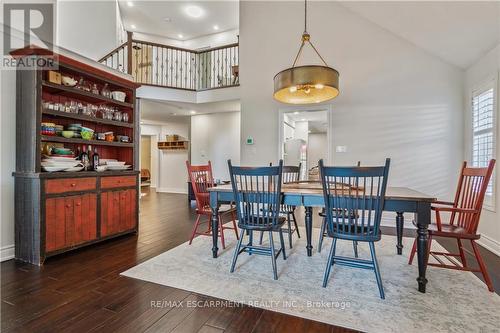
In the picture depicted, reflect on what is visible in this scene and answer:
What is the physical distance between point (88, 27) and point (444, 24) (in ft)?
23.5

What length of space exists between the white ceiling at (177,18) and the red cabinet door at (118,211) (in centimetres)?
565

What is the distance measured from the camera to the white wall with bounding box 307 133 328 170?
5.92m

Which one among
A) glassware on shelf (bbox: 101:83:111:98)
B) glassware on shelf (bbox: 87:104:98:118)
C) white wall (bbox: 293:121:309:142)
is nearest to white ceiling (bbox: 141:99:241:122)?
white wall (bbox: 293:121:309:142)

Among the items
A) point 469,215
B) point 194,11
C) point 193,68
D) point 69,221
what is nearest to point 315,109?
point 469,215

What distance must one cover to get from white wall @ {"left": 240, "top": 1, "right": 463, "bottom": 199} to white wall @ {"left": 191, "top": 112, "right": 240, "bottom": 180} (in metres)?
2.22

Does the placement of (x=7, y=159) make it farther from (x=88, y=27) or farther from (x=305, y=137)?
(x=305, y=137)

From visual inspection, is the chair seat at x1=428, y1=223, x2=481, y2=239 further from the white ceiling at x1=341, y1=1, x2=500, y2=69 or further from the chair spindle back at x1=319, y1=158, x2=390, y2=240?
the white ceiling at x1=341, y1=1, x2=500, y2=69

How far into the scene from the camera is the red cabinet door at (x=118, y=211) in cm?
305

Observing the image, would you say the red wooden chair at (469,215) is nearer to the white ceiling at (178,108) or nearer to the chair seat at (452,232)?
the chair seat at (452,232)

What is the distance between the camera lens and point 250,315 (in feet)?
5.39

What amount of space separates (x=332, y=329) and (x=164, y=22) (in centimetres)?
850

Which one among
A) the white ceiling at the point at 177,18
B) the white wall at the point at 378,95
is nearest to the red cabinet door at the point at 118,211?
the white wall at the point at 378,95

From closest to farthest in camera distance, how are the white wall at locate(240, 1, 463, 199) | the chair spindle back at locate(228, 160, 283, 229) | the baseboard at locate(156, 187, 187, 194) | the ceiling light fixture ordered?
the chair spindle back at locate(228, 160, 283, 229), the white wall at locate(240, 1, 463, 199), the ceiling light fixture, the baseboard at locate(156, 187, 187, 194)

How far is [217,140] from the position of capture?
727 cm
